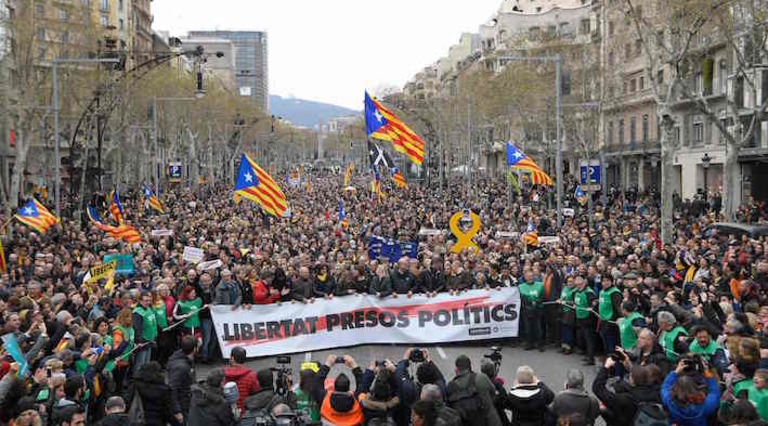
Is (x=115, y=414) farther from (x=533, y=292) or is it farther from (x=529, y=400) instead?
(x=533, y=292)

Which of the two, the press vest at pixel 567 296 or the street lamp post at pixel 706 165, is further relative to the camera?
the street lamp post at pixel 706 165

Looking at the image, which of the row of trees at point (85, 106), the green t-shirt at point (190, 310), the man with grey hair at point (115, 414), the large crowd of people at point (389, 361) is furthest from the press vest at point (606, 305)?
the row of trees at point (85, 106)

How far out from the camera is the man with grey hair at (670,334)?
984 centimetres

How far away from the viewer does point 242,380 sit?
8711 mm

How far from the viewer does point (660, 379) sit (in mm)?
7734

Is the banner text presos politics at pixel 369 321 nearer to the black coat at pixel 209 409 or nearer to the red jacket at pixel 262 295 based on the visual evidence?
the red jacket at pixel 262 295

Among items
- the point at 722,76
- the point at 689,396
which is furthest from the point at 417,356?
the point at 722,76

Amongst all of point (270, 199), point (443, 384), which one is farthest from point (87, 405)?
point (270, 199)

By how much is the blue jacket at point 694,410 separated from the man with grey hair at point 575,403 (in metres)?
0.60

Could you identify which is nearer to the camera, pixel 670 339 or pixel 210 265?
pixel 670 339

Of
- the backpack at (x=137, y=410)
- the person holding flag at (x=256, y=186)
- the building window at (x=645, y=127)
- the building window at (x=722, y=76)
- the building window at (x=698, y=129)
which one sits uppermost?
the building window at (x=722, y=76)

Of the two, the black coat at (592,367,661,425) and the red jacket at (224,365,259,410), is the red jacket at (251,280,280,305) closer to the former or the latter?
the red jacket at (224,365,259,410)

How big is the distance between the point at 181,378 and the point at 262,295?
15.8ft

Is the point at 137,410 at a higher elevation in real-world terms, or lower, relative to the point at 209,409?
lower
